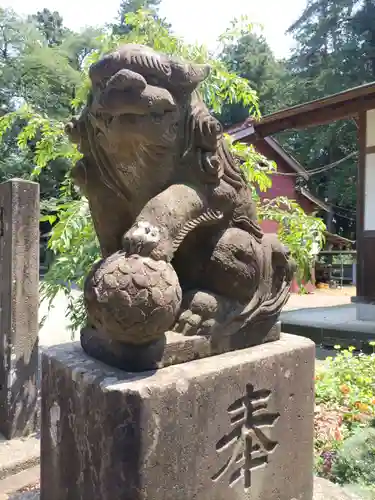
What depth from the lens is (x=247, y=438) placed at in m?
1.76

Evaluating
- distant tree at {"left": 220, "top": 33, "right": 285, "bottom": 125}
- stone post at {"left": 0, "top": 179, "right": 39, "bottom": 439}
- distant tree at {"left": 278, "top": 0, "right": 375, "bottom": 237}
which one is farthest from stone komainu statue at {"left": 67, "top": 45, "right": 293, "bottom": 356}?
distant tree at {"left": 220, "top": 33, "right": 285, "bottom": 125}

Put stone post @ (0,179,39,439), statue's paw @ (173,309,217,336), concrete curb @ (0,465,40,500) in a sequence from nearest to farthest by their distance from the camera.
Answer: statue's paw @ (173,309,217,336) → concrete curb @ (0,465,40,500) → stone post @ (0,179,39,439)

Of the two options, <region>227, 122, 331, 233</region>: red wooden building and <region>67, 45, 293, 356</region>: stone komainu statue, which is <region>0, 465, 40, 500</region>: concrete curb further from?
<region>227, 122, 331, 233</region>: red wooden building

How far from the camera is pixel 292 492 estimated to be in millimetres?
1910

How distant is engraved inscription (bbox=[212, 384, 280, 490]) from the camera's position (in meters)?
1.69

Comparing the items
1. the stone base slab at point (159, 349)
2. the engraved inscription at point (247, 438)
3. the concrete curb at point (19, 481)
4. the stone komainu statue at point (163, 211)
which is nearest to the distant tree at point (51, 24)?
the concrete curb at point (19, 481)

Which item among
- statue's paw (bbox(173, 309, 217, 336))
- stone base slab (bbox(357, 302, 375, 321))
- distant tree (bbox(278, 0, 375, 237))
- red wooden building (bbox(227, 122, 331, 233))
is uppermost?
distant tree (bbox(278, 0, 375, 237))

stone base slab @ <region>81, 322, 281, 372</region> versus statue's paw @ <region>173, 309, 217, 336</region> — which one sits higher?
statue's paw @ <region>173, 309, 217, 336</region>

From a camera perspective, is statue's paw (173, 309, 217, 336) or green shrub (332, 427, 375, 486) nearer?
statue's paw (173, 309, 217, 336)

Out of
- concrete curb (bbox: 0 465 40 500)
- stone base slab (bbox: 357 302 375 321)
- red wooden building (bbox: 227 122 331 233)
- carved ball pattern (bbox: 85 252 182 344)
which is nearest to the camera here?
carved ball pattern (bbox: 85 252 182 344)

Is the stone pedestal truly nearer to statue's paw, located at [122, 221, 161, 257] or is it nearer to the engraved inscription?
the engraved inscription

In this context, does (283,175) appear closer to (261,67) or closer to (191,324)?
(261,67)

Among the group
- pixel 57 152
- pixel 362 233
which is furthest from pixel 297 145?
pixel 57 152

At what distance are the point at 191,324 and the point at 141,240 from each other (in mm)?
400
